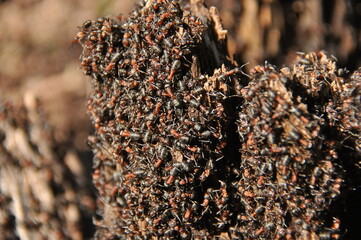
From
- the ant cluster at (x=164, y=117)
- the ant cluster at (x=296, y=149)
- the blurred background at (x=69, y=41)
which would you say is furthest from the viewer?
the blurred background at (x=69, y=41)

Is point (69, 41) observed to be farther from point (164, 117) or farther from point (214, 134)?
point (214, 134)

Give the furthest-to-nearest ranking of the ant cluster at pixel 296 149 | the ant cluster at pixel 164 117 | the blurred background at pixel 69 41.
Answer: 1. the blurred background at pixel 69 41
2. the ant cluster at pixel 164 117
3. the ant cluster at pixel 296 149

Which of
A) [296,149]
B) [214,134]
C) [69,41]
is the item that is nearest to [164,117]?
[214,134]

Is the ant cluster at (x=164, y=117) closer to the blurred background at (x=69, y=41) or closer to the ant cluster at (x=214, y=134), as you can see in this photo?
the ant cluster at (x=214, y=134)

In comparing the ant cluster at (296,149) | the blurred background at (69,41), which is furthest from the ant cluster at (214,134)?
the blurred background at (69,41)

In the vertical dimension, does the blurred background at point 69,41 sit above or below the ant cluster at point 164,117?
above

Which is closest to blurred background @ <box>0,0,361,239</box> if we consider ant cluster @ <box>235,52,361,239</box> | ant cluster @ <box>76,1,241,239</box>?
ant cluster @ <box>76,1,241,239</box>

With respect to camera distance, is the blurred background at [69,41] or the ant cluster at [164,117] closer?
the ant cluster at [164,117]
